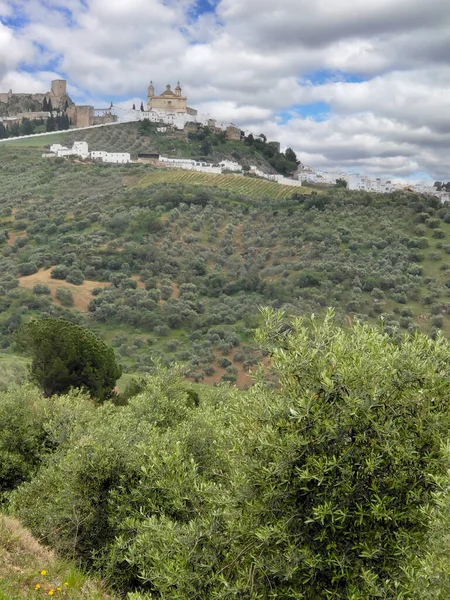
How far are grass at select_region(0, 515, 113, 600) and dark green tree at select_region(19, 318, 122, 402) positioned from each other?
52.9ft

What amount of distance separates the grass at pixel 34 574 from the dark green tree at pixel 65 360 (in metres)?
16.1

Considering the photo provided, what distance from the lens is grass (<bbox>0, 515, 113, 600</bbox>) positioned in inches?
286

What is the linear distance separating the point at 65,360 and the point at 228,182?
7190 centimetres

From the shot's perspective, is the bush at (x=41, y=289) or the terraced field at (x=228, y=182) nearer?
the bush at (x=41, y=289)

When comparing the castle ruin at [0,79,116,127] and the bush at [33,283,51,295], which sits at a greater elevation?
the castle ruin at [0,79,116,127]

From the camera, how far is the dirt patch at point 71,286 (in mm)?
52031

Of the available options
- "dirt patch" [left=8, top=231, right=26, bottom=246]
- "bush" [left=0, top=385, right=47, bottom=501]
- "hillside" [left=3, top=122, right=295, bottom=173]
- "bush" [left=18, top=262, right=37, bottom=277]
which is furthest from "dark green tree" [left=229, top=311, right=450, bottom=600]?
"hillside" [left=3, top=122, right=295, bottom=173]

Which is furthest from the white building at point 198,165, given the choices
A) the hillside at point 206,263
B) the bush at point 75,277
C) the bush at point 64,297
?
the bush at point 64,297

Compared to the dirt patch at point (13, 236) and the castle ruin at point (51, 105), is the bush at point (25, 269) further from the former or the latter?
the castle ruin at point (51, 105)

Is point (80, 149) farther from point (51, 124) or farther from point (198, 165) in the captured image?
point (51, 124)

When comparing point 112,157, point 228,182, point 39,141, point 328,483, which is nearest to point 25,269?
point 228,182

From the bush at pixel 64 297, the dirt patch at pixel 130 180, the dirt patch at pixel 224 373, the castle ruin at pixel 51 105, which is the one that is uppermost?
the castle ruin at pixel 51 105

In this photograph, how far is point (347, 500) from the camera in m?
6.14

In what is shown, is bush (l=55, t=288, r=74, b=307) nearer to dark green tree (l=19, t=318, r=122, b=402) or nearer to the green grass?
dark green tree (l=19, t=318, r=122, b=402)
